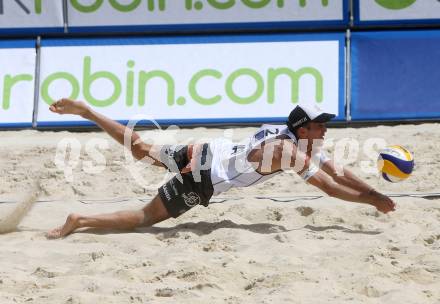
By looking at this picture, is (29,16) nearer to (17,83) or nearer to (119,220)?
(17,83)

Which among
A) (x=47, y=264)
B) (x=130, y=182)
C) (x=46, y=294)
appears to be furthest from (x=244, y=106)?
(x=46, y=294)

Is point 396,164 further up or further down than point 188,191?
further up

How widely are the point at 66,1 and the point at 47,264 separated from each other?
505cm

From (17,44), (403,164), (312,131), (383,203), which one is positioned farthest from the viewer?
(17,44)

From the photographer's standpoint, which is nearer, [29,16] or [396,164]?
[396,164]

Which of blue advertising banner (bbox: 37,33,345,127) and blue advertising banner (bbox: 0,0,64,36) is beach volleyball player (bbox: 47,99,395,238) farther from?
blue advertising banner (bbox: 0,0,64,36)

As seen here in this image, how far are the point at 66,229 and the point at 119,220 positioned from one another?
36cm

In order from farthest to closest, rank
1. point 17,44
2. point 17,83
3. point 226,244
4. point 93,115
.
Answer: point 17,44 < point 17,83 < point 93,115 < point 226,244

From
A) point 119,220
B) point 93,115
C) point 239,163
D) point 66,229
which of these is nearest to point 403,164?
point 239,163

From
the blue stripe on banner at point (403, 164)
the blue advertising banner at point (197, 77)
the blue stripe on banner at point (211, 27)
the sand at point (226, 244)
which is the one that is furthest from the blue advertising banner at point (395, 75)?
the blue stripe on banner at point (403, 164)

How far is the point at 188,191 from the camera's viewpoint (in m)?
6.17

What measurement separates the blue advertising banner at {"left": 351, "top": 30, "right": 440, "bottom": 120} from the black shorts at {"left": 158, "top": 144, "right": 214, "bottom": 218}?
3.31 m

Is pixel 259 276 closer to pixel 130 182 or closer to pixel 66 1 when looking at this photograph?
pixel 130 182

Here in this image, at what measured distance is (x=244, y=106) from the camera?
923 centimetres
